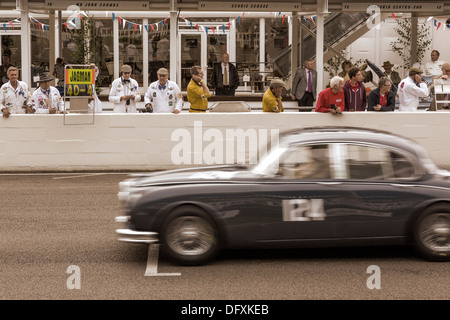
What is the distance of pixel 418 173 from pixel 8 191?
23.9 ft

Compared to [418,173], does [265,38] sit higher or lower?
higher

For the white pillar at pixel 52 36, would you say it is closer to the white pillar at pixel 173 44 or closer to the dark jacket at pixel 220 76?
the white pillar at pixel 173 44

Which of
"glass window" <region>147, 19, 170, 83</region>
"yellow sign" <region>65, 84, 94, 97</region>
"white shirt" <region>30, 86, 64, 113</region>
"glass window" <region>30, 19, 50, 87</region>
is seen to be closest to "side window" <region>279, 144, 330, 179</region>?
"yellow sign" <region>65, 84, 94, 97</region>

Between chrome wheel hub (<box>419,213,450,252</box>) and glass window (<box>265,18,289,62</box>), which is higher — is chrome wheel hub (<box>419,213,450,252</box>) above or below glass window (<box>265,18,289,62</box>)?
below

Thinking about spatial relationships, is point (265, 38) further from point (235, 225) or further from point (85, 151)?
point (235, 225)

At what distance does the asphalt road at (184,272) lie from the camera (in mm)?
7094

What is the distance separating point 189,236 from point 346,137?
1.90 metres

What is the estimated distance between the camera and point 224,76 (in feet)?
74.0

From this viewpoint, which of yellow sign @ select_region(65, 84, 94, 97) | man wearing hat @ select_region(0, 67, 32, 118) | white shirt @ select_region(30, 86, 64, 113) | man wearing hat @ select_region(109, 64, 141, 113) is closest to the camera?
yellow sign @ select_region(65, 84, 94, 97)

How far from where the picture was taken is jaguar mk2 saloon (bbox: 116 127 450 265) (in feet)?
26.3

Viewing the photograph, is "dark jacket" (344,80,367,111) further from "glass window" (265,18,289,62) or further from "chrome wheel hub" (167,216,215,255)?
"glass window" (265,18,289,62)

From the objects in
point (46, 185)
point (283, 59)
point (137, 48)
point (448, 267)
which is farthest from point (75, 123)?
point (137, 48)

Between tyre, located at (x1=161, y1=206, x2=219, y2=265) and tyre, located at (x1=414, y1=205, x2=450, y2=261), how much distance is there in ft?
6.61

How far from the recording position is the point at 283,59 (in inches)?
1093
